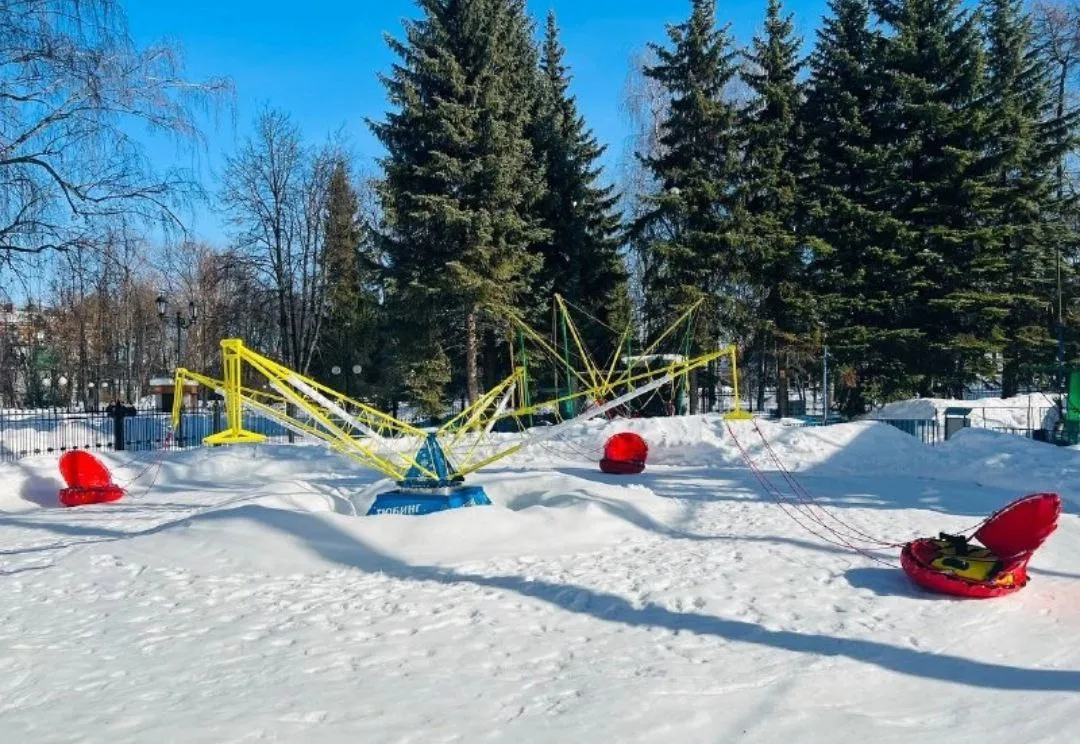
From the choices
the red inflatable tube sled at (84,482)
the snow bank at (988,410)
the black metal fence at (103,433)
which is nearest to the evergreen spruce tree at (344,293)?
the black metal fence at (103,433)

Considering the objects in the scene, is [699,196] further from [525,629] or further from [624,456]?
[525,629]

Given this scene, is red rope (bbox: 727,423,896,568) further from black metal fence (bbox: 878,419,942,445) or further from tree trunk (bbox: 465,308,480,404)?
tree trunk (bbox: 465,308,480,404)

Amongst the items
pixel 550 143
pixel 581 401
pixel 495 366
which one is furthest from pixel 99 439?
pixel 550 143

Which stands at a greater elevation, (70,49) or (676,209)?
(676,209)

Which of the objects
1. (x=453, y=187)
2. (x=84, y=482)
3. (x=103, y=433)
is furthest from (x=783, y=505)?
(x=103, y=433)

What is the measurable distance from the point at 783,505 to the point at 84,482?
38.0ft

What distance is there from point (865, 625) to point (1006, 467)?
10788 millimetres

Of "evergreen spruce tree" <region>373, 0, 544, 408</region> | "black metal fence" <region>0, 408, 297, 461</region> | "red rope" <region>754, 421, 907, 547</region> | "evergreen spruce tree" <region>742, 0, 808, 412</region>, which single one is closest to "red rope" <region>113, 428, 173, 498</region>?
"black metal fence" <region>0, 408, 297, 461</region>

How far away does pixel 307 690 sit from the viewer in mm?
5184

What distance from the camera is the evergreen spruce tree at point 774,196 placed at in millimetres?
29641

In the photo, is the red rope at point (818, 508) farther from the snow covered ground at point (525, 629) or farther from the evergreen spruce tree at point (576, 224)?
the evergreen spruce tree at point (576, 224)

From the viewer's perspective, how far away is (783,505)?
12.5 meters

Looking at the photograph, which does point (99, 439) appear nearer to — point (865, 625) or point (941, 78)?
point (865, 625)

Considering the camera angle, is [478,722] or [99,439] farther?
[99,439]
